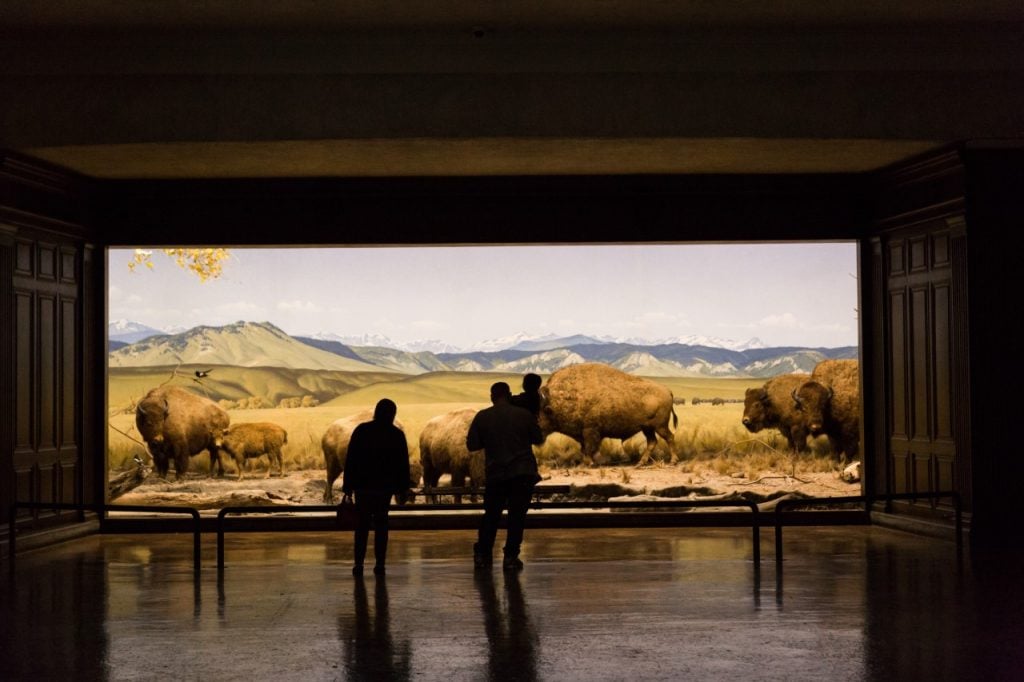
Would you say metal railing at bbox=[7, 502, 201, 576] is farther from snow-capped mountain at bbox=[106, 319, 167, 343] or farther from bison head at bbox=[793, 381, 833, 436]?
bison head at bbox=[793, 381, 833, 436]

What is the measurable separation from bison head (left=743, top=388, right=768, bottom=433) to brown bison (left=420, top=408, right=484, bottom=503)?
3.51 metres

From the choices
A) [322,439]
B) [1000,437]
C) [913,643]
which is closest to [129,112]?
[322,439]

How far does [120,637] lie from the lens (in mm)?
8031

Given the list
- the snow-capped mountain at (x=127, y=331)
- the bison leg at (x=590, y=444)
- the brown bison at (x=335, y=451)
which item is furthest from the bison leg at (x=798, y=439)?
the snow-capped mountain at (x=127, y=331)

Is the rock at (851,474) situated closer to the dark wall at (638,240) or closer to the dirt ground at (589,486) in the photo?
the dirt ground at (589,486)

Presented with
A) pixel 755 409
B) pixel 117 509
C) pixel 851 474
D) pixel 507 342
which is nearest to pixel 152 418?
pixel 117 509

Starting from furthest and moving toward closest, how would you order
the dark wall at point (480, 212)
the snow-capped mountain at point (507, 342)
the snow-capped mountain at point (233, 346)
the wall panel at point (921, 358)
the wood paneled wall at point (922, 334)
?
the snow-capped mountain at point (507, 342)
the snow-capped mountain at point (233, 346)
the dark wall at point (480, 212)
the wall panel at point (921, 358)
the wood paneled wall at point (922, 334)

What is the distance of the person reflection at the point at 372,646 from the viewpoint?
6906 mm

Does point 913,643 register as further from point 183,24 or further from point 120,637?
point 183,24

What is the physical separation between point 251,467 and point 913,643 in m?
9.64

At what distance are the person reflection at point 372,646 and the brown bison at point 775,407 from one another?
24.5ft

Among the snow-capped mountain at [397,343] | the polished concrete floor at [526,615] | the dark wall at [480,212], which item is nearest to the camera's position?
the polished concrete floor at [526,615]

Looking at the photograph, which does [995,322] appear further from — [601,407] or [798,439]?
[601,407]

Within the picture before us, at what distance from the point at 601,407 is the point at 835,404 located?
304 cm
